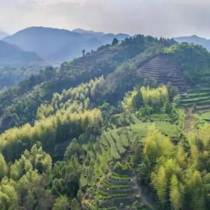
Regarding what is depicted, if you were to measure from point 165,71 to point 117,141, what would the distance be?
4286 cm

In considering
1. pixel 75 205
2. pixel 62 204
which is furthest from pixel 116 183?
pixel 62 204

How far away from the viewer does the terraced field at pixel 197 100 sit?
205 feet

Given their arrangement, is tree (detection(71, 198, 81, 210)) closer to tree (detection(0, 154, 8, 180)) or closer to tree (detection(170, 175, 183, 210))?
tree (detection(170, 175, 183, 210))

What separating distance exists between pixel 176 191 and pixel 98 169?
11503 millimetres

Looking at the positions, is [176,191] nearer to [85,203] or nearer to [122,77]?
[85,203]

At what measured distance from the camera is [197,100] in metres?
66.0

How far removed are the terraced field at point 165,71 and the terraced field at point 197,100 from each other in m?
3.61

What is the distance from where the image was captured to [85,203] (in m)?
35.5

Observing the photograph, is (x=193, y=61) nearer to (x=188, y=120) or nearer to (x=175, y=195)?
(x=188, y=120)

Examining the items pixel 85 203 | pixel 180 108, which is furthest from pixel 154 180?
pixel 180 108

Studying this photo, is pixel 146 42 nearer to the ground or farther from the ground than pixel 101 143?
farther from the ground

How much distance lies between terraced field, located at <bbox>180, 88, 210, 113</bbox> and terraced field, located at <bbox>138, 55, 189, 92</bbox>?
3.61 meters

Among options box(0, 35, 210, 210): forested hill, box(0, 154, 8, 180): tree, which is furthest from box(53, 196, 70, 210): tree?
box(0, 154, 8, 180): tree

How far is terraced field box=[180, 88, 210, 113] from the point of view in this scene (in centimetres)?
6253
